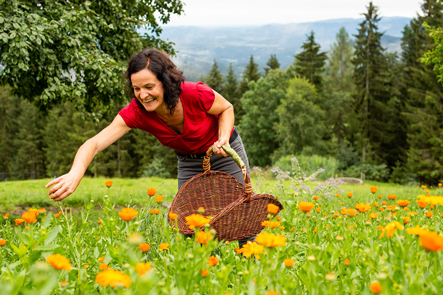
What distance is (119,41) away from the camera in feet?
19.9

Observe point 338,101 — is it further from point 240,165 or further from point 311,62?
point 240,165

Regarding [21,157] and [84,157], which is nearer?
[84,157]

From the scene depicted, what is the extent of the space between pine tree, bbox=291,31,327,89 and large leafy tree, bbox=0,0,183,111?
1161 inches

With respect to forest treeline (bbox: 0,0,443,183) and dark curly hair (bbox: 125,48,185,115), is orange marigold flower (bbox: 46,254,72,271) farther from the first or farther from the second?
forest treeline (bbox: 0,0,443,183)

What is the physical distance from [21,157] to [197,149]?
46774mm

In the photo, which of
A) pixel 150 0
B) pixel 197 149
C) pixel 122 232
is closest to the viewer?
pixel 122 232

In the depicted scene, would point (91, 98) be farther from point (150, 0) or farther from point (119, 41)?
point (150, 0)

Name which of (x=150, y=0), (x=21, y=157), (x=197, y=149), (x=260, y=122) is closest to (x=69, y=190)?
(x=197, y=149)

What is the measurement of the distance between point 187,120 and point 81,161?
0.95m

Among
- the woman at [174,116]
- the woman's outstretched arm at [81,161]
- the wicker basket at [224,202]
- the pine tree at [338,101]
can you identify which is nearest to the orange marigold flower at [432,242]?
the wicker basket at [224,202]

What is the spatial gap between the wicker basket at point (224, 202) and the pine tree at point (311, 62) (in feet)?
106

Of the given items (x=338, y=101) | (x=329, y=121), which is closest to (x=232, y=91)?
(x=329, y=121)

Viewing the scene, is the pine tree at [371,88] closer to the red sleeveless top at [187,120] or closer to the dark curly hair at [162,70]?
Answer: the red sleeveless top at [187,120]

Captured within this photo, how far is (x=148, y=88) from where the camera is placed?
2.46 m
